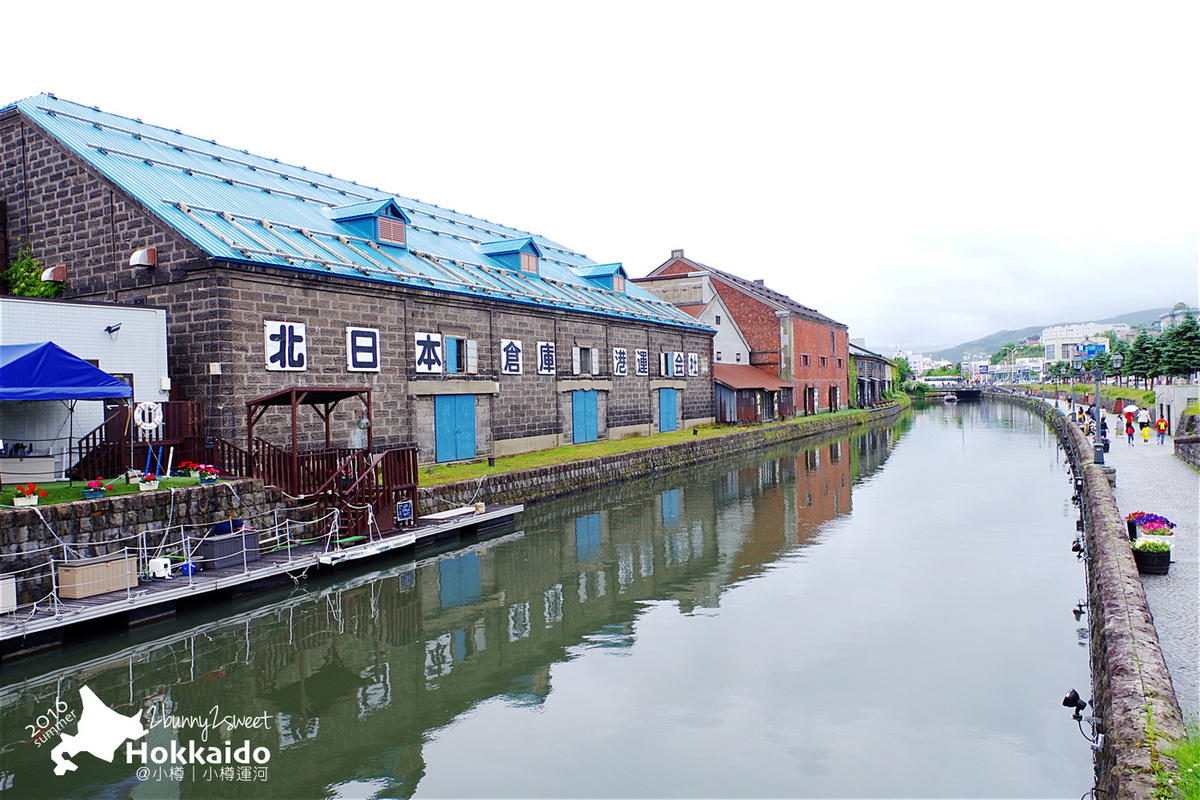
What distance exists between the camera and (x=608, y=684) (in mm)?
10227

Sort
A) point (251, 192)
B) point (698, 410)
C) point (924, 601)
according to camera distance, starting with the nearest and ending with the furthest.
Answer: point (924, 601)
point (251, 192)
point (698, 410)

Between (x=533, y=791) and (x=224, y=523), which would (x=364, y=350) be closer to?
(x=224, y=523)

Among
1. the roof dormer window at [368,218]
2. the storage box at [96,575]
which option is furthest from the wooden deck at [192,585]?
the roof dormer window at [368,218]

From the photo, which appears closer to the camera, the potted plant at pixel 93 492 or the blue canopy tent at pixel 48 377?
the potted plant at pixel 93 492

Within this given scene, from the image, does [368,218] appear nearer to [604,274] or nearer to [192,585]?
[192,585]

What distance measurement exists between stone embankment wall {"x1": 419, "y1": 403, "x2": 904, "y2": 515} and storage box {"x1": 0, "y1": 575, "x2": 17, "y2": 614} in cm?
924

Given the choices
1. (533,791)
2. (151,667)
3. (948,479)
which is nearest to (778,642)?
(533,791)

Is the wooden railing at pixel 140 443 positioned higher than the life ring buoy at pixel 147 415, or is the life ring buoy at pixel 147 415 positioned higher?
the life ring buoy at pixel 147 415

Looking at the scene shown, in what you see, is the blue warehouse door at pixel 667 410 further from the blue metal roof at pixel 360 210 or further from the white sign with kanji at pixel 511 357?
the blue metal roof at pixel 360 210

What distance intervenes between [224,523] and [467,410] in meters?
12.2

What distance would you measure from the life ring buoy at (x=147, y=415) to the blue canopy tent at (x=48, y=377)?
3.52 ft

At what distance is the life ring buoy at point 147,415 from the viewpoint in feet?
50.5

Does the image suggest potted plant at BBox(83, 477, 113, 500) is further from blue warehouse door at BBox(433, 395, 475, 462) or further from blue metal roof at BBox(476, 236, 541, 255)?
blue metal roof at BBox(476, 236, 541, 255)

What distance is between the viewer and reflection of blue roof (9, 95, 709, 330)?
2036 centimetres
